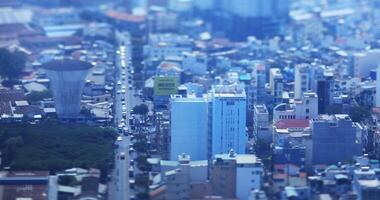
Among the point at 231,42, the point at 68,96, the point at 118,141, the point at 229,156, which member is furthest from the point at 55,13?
the point at 229,156

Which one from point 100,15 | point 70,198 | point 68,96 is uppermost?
point 100,15

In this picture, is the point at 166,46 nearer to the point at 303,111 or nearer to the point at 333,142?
the point at 303,111

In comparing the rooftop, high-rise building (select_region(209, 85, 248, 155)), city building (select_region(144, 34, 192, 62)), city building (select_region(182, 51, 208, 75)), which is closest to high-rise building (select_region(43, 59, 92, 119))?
the rooftop

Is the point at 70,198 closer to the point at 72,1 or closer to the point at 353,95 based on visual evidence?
the point at 353,95

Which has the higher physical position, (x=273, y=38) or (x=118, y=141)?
(x=273, y=38)

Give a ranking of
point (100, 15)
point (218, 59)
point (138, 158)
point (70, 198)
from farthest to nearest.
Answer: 1. point (100, 15)
2. point (218, 59)
3. point (138, 158)
4. point (70, 198)

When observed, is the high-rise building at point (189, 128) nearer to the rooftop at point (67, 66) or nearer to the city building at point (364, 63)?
the rooftop at point (67, 66)
